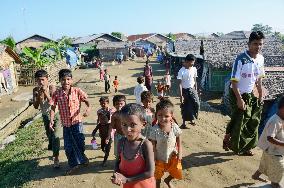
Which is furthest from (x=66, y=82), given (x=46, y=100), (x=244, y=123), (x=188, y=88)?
(x=188, y=88)

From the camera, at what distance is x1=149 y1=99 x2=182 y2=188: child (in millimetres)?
4113

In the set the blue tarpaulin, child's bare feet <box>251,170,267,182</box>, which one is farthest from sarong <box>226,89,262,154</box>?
the blue tarpaulin

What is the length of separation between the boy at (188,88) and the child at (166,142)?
3324 millimetres

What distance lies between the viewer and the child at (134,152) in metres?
3.03

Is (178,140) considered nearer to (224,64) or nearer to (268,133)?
(268,133)

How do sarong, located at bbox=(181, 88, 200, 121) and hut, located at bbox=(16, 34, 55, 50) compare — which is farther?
hut, located at bbox=(16, 34, 55, 50)

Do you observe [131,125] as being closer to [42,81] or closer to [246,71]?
[246,71]

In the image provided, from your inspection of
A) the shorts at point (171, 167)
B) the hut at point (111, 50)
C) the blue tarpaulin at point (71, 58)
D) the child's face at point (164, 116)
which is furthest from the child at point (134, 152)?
the hut at point (111, 50)

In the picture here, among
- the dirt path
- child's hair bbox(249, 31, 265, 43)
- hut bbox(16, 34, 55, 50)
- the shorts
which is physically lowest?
the dirt path

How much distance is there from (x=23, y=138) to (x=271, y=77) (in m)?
9.85

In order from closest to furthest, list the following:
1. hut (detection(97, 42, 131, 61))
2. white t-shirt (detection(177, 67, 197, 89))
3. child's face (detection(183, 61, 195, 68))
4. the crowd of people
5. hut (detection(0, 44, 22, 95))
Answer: the crowd of people → child's face (detection(183, 61, 195, 68)) → white t-shirt (detection(177, 67, 197, 89)) → hut (detection(0, 44, 22, 95)) → hut (detection(97, 42, 131, 61))

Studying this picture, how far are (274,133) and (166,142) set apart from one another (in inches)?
56.4

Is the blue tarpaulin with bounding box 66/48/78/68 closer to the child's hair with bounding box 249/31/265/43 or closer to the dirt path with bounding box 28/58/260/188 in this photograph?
the dirt path with bounding box 28/58/260/188

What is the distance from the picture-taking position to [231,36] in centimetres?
3609
